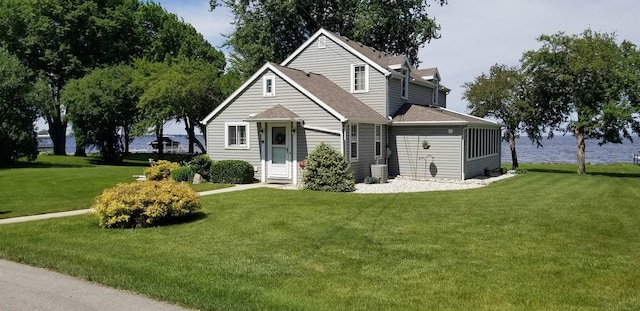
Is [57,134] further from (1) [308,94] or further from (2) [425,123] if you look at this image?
(2) [425,123]

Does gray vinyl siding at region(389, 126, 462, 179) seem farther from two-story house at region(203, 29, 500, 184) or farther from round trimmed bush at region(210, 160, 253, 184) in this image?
round trimmed bush at region(210, 160, 253, 184)

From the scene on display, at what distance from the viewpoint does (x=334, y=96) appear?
870 inches

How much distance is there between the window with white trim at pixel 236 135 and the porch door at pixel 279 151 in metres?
1.29

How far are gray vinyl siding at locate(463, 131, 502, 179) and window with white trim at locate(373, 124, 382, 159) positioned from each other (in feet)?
12.5

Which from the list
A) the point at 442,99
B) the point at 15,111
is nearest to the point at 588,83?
the point at 442,99

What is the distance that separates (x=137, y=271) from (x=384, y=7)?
109 feet

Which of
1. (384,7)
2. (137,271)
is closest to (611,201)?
(137,271)

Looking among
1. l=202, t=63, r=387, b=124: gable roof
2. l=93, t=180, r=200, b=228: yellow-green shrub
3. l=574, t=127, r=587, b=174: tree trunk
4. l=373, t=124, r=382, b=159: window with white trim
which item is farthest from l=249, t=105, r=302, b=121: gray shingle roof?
l=574, t=127, r=587, b=174: tree trunk

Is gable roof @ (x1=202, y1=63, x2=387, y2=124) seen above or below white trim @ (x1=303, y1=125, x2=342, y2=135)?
above

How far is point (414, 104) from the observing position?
26.5 metres

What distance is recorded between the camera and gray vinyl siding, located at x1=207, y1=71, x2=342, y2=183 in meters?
20.5

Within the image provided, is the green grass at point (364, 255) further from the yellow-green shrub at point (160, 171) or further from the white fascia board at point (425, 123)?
the yellow-green shrub at point (160, 171)

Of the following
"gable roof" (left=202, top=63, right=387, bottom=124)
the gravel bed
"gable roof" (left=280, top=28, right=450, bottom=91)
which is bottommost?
the gravel bed

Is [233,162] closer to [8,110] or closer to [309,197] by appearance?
[309,197]
